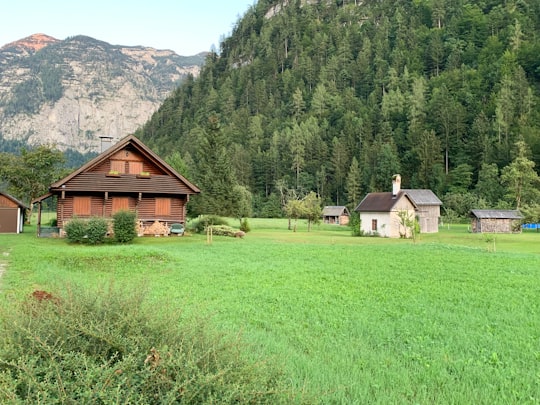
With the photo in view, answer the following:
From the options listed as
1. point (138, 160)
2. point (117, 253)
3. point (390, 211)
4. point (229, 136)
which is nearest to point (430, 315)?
point (117, 253)

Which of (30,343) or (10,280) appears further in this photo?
(10,280)

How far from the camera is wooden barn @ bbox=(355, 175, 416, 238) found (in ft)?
142

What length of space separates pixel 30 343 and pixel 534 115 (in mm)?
A: 99796

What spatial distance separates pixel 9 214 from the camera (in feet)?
119

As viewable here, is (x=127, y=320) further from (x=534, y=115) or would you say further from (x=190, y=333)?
(x=534, y=115)

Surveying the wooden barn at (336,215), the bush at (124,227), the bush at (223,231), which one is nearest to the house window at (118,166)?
the bush at (124,227)

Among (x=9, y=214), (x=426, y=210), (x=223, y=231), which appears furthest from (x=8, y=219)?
(x=426, y=210)

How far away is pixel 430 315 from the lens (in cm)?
848

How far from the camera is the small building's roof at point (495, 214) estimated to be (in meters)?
49.2

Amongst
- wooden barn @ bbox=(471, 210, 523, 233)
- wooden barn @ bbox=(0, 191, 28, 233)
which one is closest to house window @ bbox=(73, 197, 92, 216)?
wooden barn @ bbox=(0, 191, 28, 233)

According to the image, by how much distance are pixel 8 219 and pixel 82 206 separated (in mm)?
11207

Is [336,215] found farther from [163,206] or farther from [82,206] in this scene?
[82,206]

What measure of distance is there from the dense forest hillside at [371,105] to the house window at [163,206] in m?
13.8

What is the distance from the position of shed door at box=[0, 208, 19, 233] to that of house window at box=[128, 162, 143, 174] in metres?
13.2
